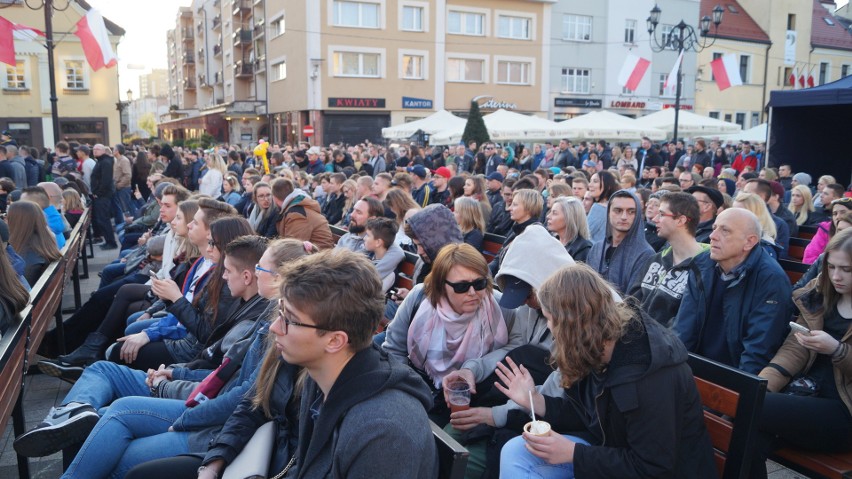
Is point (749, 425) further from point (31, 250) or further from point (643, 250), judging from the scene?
point (31, 250)

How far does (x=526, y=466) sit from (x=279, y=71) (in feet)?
135

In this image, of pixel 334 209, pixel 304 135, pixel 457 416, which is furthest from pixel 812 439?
pixel 304 135

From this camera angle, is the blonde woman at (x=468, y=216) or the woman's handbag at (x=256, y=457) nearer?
the woman's handbag at (x=256, y=457)

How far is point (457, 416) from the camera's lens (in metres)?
3.12

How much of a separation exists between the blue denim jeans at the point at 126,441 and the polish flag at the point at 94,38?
1327cm

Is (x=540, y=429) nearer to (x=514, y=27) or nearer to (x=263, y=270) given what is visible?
(x=263, y=270)

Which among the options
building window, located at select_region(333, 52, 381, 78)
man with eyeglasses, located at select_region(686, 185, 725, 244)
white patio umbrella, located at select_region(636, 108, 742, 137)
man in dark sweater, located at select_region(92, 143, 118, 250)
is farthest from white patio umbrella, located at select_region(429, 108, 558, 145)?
man with eyeglasses, located at select_region(686, 185, 725, 244)

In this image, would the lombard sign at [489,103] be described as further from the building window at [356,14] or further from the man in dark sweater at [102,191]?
the man in dark sweater at [102,191]

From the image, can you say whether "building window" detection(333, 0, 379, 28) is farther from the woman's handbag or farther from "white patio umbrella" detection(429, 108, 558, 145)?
the woman's handbag

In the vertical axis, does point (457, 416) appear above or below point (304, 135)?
below

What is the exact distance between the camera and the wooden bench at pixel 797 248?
7199 mm

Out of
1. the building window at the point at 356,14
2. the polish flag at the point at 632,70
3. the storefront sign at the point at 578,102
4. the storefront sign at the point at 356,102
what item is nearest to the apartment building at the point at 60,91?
the storefront sign at the point at 356,102

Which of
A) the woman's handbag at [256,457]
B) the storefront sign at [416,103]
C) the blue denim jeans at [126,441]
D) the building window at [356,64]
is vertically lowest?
the blue denim jeans at [126,441]

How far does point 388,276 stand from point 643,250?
2199 millimetres
